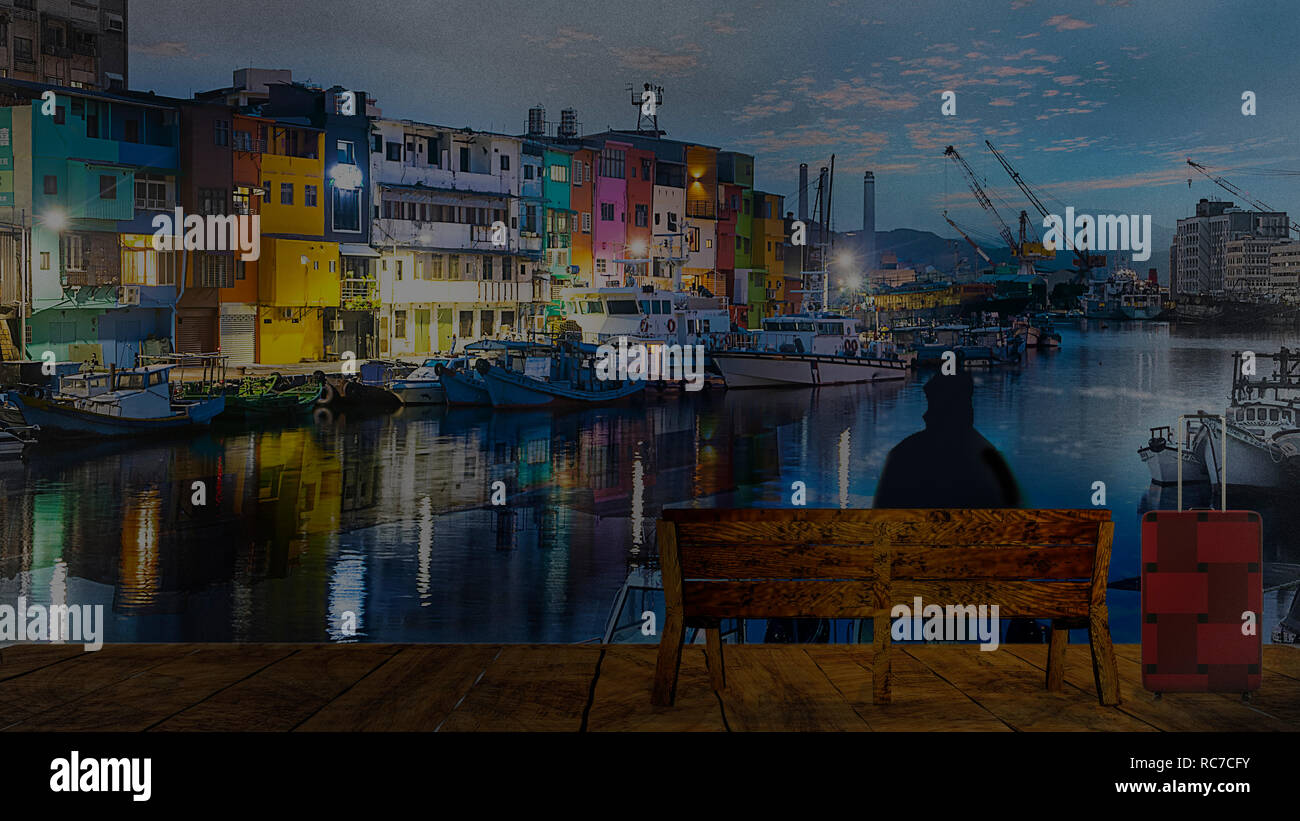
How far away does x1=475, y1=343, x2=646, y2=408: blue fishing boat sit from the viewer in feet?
25.0

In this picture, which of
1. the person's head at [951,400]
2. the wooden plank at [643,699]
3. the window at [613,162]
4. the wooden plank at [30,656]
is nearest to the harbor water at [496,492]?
the person's head at [951,400]

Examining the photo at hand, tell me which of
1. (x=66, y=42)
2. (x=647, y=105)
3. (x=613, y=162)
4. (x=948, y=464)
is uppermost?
(x=66, y=42)

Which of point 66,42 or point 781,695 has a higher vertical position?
point 66,42

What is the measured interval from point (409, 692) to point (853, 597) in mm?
1295

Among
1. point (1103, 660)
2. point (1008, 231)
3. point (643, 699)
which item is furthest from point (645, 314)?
point (1103, 660)

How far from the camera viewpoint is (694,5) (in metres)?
7.39

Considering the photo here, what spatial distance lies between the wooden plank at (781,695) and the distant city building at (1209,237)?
4.30 m

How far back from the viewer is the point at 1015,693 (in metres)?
3.79

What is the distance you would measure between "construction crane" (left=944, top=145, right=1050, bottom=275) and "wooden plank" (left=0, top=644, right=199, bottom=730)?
16.3 feet

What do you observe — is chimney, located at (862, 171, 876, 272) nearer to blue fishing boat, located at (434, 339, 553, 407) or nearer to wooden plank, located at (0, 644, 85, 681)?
blue fishing boat, located at (434, 339, 553, 407)

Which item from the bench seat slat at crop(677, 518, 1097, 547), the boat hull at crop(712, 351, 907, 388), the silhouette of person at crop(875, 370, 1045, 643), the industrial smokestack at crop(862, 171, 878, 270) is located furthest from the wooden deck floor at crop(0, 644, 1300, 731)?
the industrial smokestack at crop(862, 171, 878, 270)

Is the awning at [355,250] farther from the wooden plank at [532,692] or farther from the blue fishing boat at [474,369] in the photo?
the wooden plank at [532,692]

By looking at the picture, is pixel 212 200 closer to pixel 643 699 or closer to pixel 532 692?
pixel 532 692

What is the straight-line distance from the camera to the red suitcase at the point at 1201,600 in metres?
3.61
